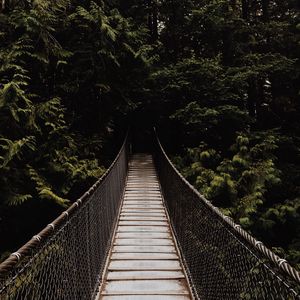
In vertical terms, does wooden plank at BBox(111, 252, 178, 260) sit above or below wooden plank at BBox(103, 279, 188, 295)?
above

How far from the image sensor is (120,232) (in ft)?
16.7

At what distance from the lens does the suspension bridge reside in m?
1.71

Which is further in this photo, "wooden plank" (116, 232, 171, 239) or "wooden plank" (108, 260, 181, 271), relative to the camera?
"wooden plank" (116, 232, 171, 239)

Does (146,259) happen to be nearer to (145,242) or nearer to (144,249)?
(144,249)

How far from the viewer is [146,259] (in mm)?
4059

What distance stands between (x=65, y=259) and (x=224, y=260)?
1177 mm

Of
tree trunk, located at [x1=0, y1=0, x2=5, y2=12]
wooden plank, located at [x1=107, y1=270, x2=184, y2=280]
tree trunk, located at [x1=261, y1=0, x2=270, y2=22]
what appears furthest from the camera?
tree trunk, located at [x1=261, y1=0, x2=270, y2=22]

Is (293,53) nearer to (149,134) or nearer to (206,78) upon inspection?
(206,78)

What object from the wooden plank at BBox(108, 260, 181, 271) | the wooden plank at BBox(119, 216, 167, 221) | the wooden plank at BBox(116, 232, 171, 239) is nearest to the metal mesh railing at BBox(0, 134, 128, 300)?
the wooden plank at BBox(108, 260, 181, 271)

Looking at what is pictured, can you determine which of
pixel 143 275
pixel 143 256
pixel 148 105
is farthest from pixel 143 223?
pixel 148 105

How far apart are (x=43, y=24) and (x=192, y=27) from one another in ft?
16.6

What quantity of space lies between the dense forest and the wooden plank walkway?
4.54 feet

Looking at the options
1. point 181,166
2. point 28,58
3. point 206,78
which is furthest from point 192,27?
point 28,58

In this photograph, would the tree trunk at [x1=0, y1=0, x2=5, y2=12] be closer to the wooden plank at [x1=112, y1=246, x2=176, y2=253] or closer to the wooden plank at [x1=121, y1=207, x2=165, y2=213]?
the wooden plank at [x1=121, y1=207, x2=165, y2=213]
